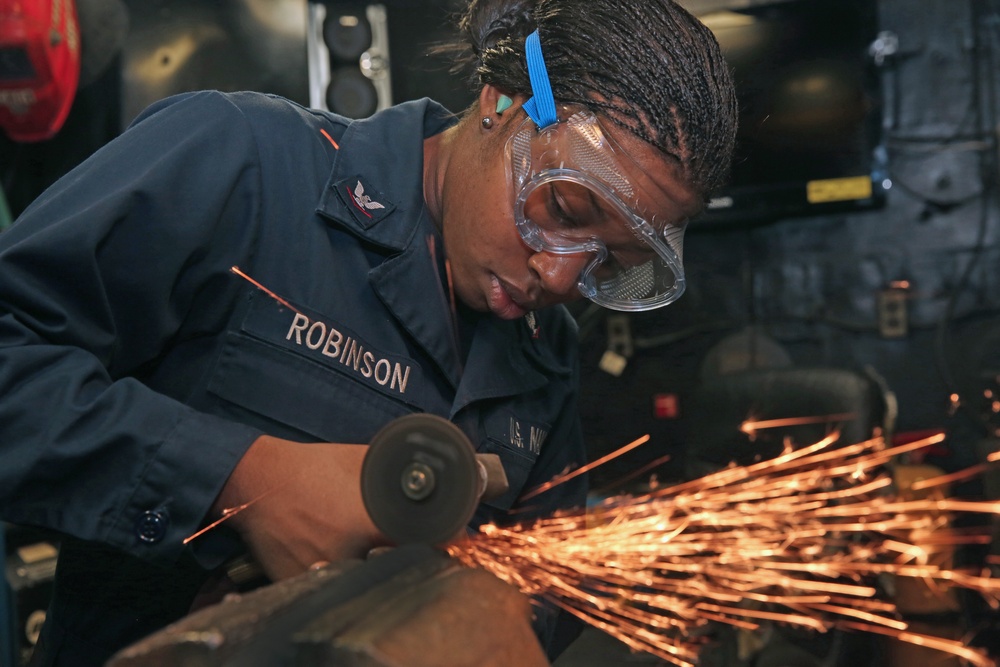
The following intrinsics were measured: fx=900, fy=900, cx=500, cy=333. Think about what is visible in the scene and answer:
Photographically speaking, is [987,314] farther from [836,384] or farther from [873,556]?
[873,556]

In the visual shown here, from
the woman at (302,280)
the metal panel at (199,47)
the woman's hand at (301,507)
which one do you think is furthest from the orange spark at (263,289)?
the metal panel at (199,47)

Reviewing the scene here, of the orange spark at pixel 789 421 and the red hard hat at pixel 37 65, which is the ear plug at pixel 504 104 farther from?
the red hard hat at pixel 37 65

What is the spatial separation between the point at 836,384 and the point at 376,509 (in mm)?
2881

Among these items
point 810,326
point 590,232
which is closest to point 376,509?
point 590,232

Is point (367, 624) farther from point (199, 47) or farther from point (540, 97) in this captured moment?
point (199, 47)

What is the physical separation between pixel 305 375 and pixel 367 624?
0.73 m

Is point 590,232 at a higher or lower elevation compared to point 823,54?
lower

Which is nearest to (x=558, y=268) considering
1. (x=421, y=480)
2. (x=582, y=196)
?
(x=582, y=196)

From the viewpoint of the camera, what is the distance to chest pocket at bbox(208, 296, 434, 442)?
5.20ft

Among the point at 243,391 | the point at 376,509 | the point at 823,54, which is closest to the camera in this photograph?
the point at 376,509

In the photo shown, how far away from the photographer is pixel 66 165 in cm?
396

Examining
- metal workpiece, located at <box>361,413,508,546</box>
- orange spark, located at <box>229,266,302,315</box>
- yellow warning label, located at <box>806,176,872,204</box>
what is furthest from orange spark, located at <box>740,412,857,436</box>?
metal workpiece, located at <box>361,413,508,546</box>

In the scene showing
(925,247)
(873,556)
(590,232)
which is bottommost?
(873,556)

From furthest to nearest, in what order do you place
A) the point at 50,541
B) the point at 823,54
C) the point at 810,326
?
the point at 810,326 < the point at 823,54 < the point at 50,541
